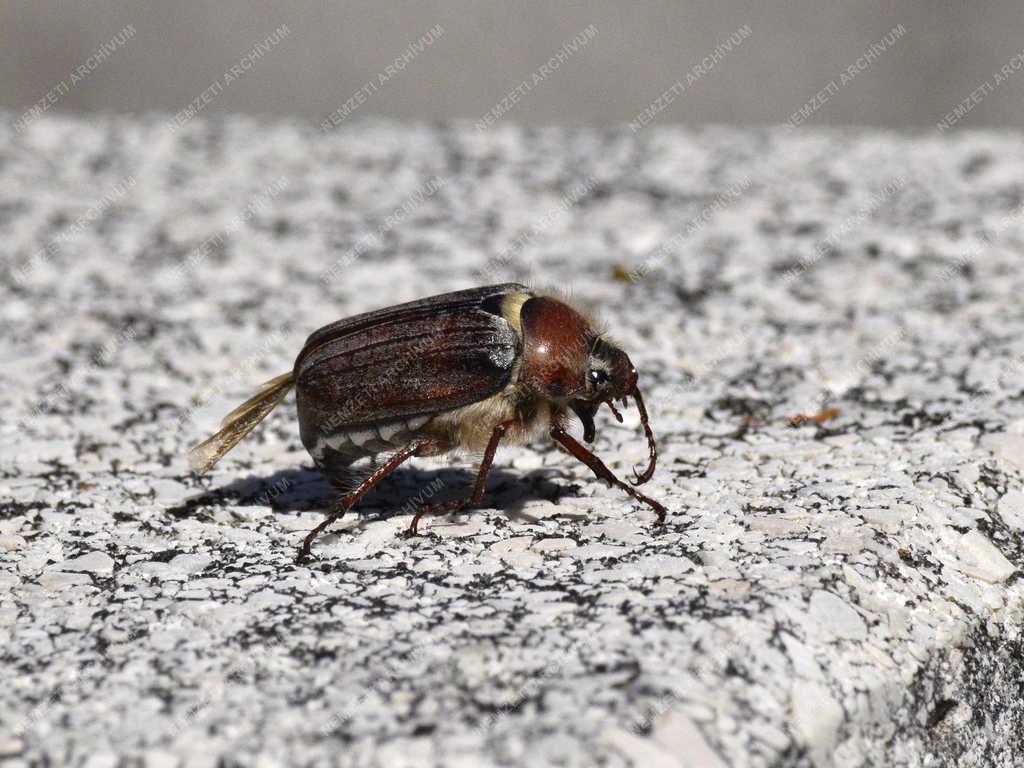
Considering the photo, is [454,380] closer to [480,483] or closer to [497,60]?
[480,483]

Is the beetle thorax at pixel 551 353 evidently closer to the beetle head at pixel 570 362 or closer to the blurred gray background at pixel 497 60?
the beetle head at pixel 570 362

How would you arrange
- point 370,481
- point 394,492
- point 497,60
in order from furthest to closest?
point 497,60 < point 394,492 < point 370,481

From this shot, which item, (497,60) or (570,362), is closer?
(570,362)

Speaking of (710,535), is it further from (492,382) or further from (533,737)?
(533,737)

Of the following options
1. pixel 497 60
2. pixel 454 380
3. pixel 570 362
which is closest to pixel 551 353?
pixel 570 362

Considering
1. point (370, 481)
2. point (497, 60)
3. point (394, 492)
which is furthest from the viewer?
point (497, 60)

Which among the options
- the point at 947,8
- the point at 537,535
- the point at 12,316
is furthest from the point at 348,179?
the point at 947,8

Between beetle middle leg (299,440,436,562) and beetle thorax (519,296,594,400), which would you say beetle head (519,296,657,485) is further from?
beetle middle leg (299,440,436,562)

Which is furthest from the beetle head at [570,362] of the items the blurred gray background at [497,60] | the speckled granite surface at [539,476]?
the blurred gray background at [497,60]
